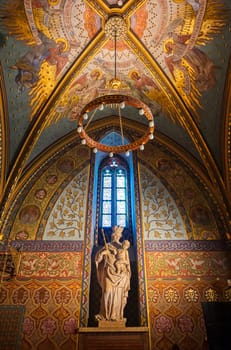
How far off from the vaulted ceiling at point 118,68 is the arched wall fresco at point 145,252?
90 cm

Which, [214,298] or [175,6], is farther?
[214,298]

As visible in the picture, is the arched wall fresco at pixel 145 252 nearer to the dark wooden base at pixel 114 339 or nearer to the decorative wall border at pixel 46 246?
the decorative wall border at pixel 46 246

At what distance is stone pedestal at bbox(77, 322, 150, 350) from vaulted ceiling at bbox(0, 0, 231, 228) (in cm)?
449

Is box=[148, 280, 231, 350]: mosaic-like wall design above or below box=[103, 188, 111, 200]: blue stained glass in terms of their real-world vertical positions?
below

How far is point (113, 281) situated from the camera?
852 cm

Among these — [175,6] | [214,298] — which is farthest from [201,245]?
[175,6]

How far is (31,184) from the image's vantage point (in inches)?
436

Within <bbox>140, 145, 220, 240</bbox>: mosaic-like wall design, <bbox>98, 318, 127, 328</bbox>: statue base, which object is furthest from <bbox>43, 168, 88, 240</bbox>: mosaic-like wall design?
<bbox>98, 318, 127, 328</bbox>: statue base

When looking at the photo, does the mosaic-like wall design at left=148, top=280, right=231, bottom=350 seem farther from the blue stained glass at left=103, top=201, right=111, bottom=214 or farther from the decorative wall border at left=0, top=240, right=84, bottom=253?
the blue stained glass at left=103, top=201, right=111, bottom=214

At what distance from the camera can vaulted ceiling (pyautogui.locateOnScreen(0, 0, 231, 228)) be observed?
8.26 m

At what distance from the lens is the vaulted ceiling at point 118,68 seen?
8.26m

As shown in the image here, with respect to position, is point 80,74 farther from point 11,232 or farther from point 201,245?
point 201,245

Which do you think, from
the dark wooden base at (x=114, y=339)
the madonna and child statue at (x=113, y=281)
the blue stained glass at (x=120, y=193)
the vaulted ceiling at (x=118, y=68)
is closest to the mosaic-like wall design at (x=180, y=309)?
the dark wooden base at (x=114, y=339)

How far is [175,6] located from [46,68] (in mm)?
3932
